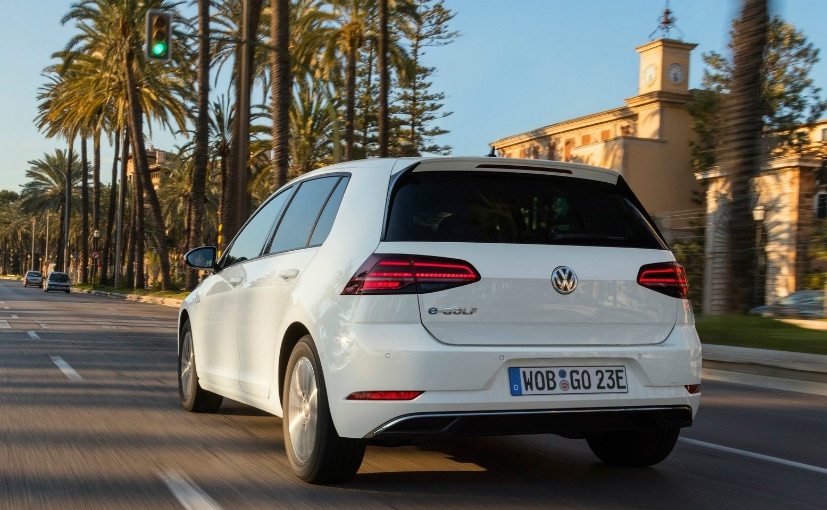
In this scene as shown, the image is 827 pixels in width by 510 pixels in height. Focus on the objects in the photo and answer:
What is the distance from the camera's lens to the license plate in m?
4.67

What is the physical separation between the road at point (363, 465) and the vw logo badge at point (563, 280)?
1034 millimetres

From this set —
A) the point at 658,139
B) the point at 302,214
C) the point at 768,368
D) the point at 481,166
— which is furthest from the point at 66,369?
the point at 658,139

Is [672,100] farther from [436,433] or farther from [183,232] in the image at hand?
[183,232]

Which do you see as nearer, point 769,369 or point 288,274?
point 288,274

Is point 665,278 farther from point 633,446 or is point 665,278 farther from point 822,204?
point 822,204

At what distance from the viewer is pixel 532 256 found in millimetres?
4836

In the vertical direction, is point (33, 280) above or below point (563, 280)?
below

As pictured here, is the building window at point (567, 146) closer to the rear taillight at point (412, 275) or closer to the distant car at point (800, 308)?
the distant car at point (800, 308)

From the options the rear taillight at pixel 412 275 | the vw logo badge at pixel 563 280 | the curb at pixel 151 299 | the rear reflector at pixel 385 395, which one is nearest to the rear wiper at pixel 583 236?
the vw logo badge at pixel 563 280

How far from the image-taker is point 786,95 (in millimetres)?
41656

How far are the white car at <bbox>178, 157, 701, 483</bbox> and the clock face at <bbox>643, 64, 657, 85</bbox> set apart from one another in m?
38.5

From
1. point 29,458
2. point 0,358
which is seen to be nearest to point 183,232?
→ point 0,358

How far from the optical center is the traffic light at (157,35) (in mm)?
20391

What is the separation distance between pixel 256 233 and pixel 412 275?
2.35 metres
